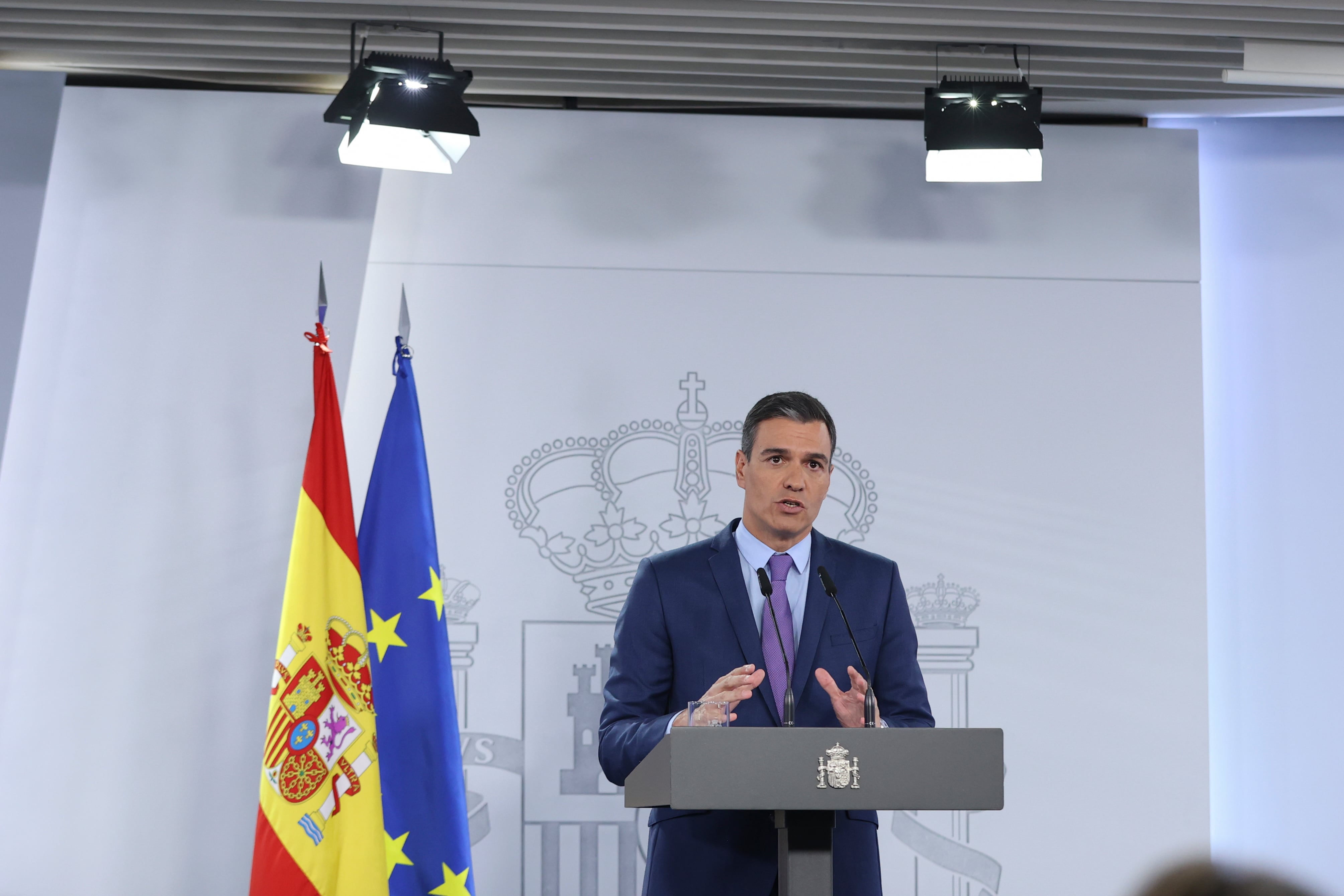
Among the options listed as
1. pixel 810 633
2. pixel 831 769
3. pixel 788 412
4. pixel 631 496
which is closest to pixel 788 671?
pixel 831 769

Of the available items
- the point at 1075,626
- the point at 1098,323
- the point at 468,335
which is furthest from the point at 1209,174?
the point at 468,335

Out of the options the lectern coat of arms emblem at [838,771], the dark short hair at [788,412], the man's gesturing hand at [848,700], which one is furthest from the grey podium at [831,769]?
the dark short hair at [788,412]

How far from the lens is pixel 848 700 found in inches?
86.6

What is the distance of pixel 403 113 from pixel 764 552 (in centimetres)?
176

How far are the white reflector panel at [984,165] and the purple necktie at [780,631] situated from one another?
167cm

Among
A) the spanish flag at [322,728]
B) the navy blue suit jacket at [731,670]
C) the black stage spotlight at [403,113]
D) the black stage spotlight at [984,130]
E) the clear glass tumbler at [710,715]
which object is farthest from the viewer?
the black stage spotlight at [984,130]

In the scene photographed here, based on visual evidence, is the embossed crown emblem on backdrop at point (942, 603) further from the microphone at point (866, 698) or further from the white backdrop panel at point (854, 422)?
the microphone at point (866, 698)

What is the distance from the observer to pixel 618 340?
4219 mm

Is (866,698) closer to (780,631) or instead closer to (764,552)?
(780,631)

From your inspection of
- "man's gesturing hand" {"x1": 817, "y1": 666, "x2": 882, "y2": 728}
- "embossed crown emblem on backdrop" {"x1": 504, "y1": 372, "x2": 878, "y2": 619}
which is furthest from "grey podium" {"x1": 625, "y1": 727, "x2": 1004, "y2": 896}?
"embossed crown emblem on backdrop" {"x1": 504, "y1": 372, "x2": 878, "y2": 619}

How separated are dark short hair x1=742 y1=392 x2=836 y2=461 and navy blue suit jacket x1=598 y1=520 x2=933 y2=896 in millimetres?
212

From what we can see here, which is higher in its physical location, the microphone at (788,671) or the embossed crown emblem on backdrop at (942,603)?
the embossed crown emblem on backdrop at (942,603)

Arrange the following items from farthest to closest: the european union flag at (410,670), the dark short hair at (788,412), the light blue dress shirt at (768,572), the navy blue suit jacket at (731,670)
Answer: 1. the european union flag at (410,670)
2. the dark short hair at (788,412)
3. the light blue dress shirt at (768,572)
4. the navy blue suit jacket at (731,670)

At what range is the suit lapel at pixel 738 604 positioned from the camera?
2.64 metres
